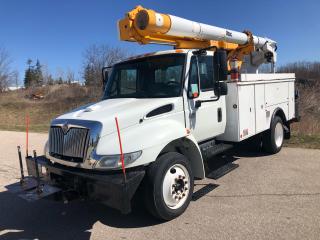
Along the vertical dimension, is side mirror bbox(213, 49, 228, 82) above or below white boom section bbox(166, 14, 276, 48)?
below

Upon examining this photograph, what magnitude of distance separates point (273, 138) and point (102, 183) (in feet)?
17.3

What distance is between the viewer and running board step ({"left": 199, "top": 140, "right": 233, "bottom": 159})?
21.0ft

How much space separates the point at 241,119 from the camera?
23.2ft

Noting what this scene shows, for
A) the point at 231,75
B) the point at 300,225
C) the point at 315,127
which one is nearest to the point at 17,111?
the point at 315,127

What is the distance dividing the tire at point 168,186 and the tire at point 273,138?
12.1ft

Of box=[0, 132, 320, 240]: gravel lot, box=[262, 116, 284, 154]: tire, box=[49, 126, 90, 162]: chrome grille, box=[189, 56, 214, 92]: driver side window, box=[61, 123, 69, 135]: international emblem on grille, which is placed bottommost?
box=[0, 132, 320, 240]: gravel lot

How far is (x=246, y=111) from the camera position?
7.29 m

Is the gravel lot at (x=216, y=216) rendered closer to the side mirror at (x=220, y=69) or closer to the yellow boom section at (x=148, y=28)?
the side mirror at (x=220, y=69)

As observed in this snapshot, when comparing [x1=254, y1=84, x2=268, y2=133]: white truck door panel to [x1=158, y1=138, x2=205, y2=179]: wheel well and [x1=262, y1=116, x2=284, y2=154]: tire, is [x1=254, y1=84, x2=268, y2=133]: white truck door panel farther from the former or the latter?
[x1=158, y1=138, x2=205, y2=179]: wheel well

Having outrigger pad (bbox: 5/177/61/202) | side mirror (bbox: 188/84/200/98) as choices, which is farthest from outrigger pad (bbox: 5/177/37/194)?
side mirror (bbox: 188/84/200/98)

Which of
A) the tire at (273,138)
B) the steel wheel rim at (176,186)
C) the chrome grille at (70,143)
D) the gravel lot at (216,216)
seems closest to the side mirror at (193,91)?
the steel wheel rim at (176,186)

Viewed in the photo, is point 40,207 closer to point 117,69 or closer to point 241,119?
point 117,69

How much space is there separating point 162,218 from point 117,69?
3017mm

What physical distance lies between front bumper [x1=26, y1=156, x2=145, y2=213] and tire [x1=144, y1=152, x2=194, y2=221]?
0.22 meters
